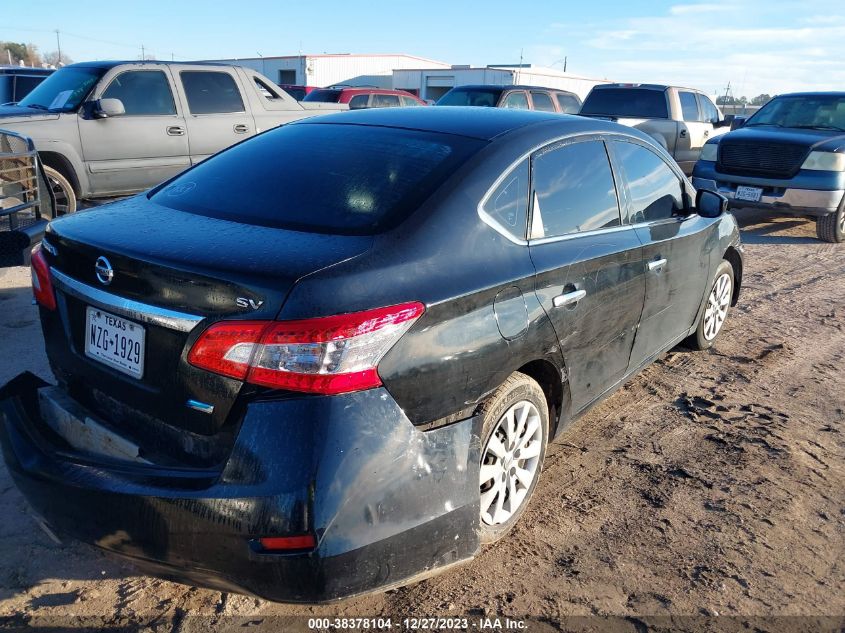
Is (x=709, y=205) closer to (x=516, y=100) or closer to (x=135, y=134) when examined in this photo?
(x=135, y=134)

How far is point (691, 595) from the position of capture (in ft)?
8.61

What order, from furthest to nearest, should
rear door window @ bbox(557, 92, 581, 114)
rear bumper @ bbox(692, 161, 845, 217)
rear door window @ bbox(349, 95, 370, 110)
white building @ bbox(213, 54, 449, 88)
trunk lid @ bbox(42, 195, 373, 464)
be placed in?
white building @ bbox(213, 54, 449, 88), rear door window @ bbox(349, 95, 370, 110), rear door window @ bbox(557, 92, 581, 114), rear bumper @ bbox(692, 161, 845, 217), trunk lid @ bbox(42, 195, 373, 464)

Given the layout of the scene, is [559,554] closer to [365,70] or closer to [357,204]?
[357,204]

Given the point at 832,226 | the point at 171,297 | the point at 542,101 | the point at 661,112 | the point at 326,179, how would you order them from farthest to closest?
1. the point at 542,101
2. the point at 661,112
3. the point at 832,226
4. the point at 326,179
5. the point at 171,297

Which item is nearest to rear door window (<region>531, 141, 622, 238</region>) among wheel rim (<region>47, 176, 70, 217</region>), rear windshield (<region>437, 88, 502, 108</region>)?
wheel rim (<region>47, 176, 70, 217</region>)

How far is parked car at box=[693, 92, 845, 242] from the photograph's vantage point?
8.67 metres

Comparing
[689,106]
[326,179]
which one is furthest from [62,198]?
[689,106]

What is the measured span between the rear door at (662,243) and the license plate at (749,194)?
5.23 meters

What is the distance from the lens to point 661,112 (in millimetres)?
12250

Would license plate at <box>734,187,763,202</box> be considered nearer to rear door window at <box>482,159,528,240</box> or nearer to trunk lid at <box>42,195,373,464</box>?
rear door window at <box>482,159,528,240</box>

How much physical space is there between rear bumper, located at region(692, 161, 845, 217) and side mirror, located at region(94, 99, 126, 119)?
7.48m

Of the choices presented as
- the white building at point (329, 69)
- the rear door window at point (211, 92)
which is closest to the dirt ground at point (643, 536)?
the rear door window at point (211, 92)

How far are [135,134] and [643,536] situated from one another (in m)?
7.17

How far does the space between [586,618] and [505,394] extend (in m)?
0.84
